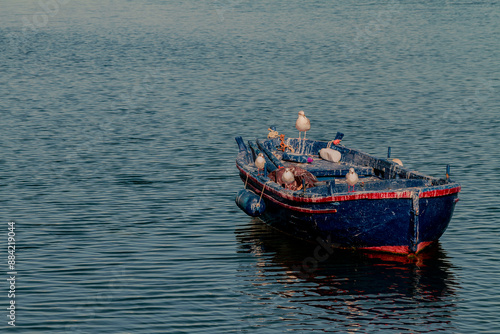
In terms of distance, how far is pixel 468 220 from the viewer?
24.3 metres

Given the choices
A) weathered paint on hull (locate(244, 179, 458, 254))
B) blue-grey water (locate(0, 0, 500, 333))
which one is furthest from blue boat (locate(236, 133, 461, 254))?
blue-grey water (locate(0, 0, 500, 333))

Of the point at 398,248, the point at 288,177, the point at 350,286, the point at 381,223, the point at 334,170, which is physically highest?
the point at 288,177

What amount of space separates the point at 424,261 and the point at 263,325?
570cm

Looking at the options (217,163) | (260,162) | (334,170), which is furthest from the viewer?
(217,163)

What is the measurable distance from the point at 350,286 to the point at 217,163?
1355 cm

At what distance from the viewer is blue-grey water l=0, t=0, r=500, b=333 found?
721 inches

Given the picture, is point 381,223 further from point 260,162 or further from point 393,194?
point 260,162

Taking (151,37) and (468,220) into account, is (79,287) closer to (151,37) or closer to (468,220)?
(468,220)

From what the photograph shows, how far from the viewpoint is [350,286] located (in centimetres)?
1944

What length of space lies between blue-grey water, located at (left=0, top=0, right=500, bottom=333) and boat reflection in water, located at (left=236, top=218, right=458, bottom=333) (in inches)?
2.5

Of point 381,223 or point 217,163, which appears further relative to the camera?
point 217,163

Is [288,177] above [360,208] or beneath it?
above

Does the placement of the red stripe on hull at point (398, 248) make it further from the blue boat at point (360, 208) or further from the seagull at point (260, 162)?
the seagull at point (260, 162)

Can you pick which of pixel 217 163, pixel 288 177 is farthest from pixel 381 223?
pixel 217 163
